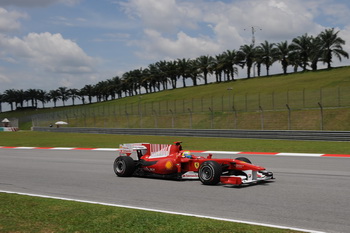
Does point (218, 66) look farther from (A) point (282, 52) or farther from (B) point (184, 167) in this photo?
(B) point (184, 167)

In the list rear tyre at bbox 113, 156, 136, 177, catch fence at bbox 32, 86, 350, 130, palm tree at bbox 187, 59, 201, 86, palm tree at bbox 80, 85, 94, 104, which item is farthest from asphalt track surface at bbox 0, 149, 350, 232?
palm tree at bbox 80, 85, 94, 104

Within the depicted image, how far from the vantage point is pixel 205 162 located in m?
→ 9.39

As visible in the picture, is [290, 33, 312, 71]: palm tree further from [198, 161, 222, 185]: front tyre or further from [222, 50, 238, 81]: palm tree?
[198, 161, 222, 185]: front tyre

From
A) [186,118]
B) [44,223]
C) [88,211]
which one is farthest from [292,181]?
[186,118]

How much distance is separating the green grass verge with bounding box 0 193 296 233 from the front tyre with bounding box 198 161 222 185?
9.46ft

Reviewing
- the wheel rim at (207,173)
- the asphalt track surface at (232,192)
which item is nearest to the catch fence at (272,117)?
the asphalt track surface at (232,192)

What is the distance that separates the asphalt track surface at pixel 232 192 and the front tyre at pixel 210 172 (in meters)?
0.15

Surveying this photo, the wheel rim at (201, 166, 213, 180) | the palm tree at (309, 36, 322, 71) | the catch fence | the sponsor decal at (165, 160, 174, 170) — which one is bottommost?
the wheel rim at (201, 166, 213, 180)

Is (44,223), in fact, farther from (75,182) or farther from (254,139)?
(254,139)

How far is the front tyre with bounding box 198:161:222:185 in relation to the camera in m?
9.21

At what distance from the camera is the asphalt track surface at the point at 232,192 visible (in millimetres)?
6434

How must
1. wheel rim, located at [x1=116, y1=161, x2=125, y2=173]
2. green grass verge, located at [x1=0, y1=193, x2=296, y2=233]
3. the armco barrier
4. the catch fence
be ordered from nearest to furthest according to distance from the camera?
green grass verge, located at [x1=0, y1=193, x2=296, y2=233] < wheel rim, located at [x1=116, y1=161, x2=125, y2=173] < the armco barrier < the catch fence

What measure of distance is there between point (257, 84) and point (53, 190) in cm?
7600

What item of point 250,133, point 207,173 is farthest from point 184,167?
point 250,133
